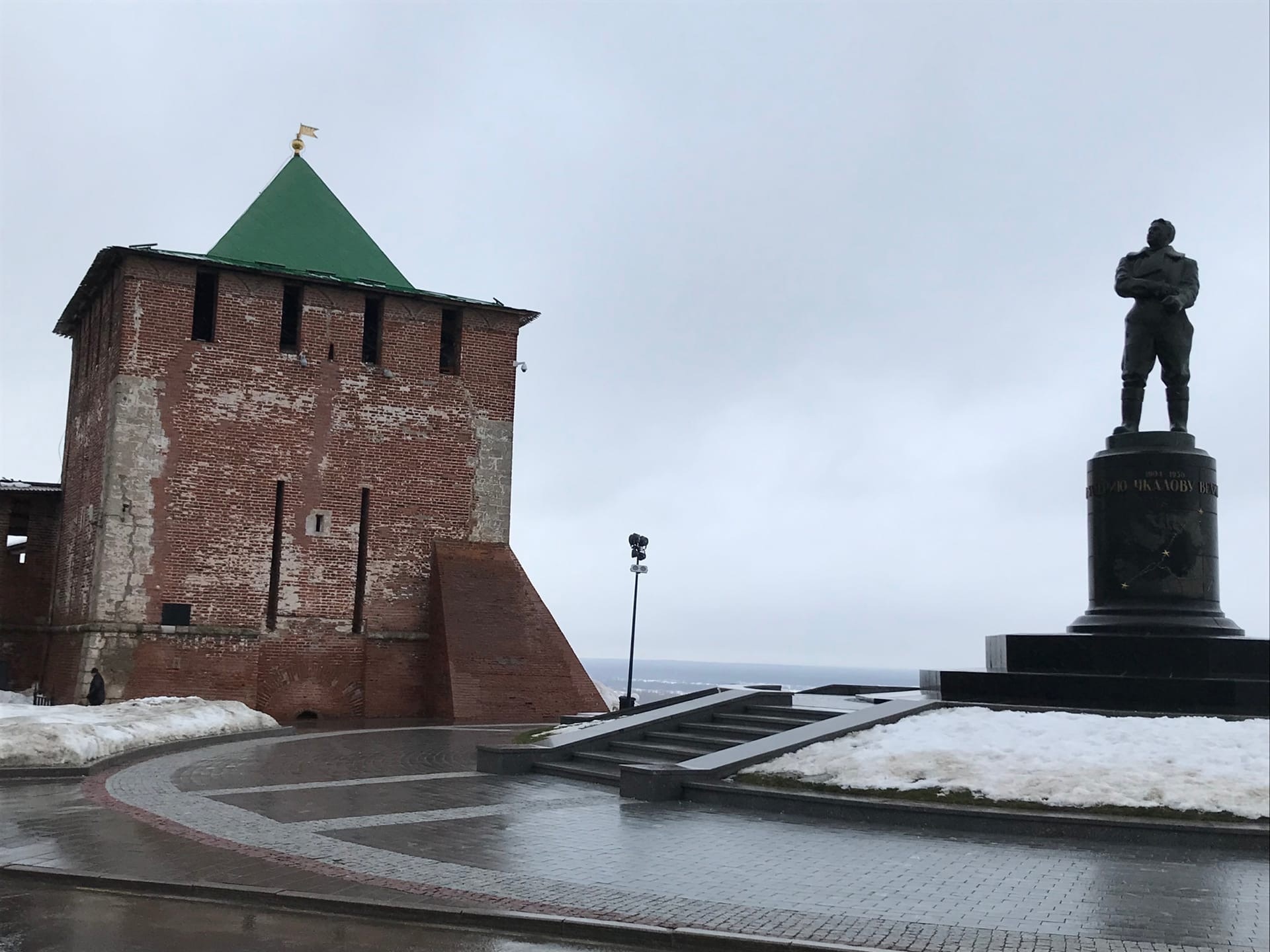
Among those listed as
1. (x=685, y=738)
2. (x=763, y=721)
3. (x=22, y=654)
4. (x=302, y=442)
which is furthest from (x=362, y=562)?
(x=763, y=721)

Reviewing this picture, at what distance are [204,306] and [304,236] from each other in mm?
2764

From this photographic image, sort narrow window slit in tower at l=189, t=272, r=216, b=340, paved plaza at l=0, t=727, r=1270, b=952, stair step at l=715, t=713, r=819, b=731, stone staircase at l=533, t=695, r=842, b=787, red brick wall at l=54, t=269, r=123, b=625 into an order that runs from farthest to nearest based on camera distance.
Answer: narrow window slit in tower at l=189, t=272, r=216, b=340 → red brick wall at l=54, t=269, r=123, b=625 → stair step at l=715, t=713, r=819, b=731 → stone staircase at l=533, t=695, r=842, b=787 → paved plaza at l=0, t=727, r=1270, b=952

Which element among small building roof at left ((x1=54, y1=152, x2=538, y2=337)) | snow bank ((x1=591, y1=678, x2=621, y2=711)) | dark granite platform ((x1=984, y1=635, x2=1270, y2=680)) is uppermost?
small building roof at left ((x1=54, y1=152, x2=538, y2=337))

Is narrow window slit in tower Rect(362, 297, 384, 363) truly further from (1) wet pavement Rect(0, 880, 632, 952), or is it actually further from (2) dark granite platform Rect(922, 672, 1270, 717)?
(1) wet pavement Rect(0, 880, 632, 952)

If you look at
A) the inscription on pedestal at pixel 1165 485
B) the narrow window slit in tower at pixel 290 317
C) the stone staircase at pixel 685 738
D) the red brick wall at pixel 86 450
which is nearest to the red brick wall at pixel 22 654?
the red brick wall at pixel 86 450

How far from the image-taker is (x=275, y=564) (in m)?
21.9

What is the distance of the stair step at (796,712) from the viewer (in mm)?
12820

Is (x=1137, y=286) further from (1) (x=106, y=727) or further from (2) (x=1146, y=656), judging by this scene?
(1) (x=106, y=727)

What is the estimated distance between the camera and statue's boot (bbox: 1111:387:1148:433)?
13.4m

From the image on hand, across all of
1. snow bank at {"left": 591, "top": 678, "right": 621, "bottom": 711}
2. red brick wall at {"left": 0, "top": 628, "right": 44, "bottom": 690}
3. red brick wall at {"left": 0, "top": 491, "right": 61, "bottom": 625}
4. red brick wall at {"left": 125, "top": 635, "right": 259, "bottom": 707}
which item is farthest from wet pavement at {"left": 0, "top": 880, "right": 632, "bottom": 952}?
red brick wall at {"left": 0, "top": 491, "right": 61, "bottom": 625}

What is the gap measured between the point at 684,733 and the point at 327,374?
1266 cm

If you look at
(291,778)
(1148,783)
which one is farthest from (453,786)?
(1148,783)

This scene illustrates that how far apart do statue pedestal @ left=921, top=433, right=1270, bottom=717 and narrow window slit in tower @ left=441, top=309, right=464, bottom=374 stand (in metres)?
14.4

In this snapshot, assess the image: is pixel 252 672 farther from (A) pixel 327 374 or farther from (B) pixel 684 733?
(B) pixel 684 733
